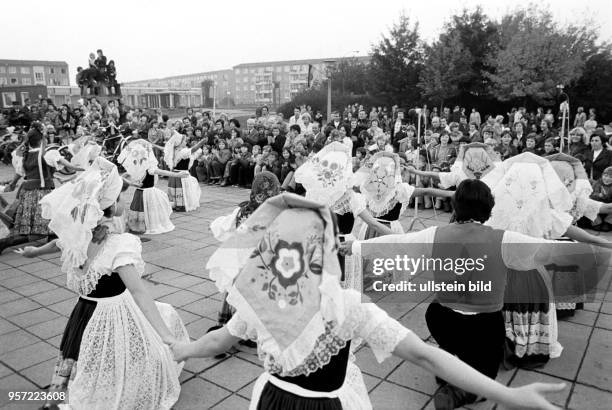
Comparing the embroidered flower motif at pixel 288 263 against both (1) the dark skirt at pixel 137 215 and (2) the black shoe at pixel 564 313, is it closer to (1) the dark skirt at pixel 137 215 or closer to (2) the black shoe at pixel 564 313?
(2) the black shoe at pixel 564 313

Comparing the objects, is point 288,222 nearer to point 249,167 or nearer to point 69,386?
point 69,386

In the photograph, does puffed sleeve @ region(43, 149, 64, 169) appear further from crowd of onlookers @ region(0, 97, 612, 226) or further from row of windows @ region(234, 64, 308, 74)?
row of windows @ region(234, 64, 308, 74)

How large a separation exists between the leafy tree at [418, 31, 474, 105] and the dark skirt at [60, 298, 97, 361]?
933 inches

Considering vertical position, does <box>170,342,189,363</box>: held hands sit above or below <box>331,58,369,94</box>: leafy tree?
below

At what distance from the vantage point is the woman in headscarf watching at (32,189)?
7784 mm

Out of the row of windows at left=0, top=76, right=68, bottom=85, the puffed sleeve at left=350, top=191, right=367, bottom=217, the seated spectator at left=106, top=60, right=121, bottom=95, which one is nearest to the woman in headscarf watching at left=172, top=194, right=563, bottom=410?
the puffed sleeve at left=350, top=191, right=367, bottom=217

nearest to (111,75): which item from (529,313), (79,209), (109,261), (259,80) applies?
(79,209)

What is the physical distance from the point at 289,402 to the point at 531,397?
0.98 meters

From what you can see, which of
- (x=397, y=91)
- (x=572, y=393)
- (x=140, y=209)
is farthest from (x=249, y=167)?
(x=397, y=91)

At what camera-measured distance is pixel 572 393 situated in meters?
3.69

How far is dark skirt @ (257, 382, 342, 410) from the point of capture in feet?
6.79

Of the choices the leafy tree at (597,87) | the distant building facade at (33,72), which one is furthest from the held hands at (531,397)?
the distant building facade at (33,72)

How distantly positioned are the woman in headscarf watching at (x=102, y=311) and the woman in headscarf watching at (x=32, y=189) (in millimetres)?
5031

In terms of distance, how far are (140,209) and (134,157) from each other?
99 centimetres
